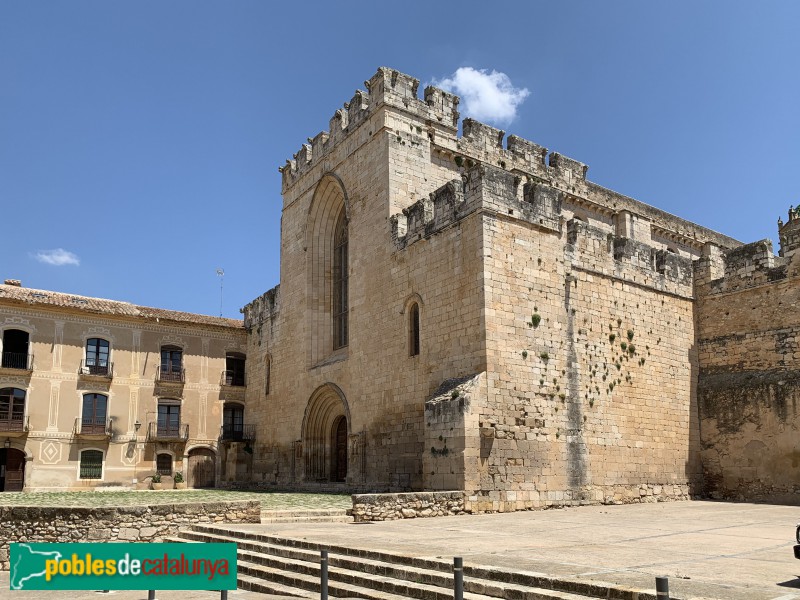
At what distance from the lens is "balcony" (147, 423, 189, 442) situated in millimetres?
25875

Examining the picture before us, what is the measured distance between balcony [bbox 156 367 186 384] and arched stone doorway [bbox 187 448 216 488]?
2657mm

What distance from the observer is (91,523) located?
1145 centimetres

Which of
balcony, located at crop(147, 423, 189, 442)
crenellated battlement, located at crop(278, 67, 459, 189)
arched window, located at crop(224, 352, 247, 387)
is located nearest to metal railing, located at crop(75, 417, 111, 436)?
balcony, located at crop(147, 423, 189, 442)

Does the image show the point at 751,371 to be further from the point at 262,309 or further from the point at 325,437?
the point at 262,309

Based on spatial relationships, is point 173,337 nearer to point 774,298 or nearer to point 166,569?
point 774,298

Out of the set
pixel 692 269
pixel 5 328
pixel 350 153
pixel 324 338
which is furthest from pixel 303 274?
pixel 692 269

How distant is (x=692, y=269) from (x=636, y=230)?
381 cm

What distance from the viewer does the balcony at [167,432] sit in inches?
1019

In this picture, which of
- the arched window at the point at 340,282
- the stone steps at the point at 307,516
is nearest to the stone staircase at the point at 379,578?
the stone steps at the point at 307,516

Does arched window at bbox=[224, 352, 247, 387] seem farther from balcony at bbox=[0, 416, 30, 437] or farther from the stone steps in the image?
the stone steps

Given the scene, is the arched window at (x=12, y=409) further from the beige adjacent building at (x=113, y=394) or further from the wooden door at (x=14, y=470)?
the wooden door at (x=14, y=470)

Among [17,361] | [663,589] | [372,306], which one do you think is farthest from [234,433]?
[663,589]

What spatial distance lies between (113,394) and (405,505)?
644 inches

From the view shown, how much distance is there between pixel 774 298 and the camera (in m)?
18.1
